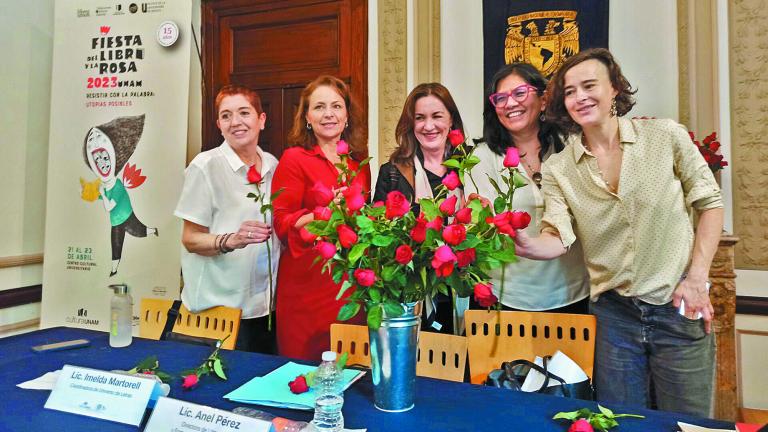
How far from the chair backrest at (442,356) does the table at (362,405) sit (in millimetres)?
302

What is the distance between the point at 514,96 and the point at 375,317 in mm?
1389

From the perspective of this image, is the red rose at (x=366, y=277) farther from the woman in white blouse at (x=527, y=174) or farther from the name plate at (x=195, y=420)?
the woman in white blouse at (x=527, y=174)

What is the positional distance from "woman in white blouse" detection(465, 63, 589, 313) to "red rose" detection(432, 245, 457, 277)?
1.08m

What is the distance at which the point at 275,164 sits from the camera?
2467mm

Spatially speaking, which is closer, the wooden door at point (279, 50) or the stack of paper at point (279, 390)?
the stack of paper at point (279, 390)

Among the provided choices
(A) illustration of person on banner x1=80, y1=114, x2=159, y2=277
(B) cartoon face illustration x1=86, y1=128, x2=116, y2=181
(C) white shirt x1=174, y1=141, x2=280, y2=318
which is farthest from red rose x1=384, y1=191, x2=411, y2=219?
(B) cartoon face illustration x1=86, y1=128, x2=116, y2=181

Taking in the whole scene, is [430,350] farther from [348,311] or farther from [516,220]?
[516,220]

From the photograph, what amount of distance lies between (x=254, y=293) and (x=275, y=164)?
638mm

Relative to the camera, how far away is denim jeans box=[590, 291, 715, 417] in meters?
1.66

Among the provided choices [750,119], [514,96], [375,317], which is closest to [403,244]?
[375,317]

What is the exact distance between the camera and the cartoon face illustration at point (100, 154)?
2.79 m

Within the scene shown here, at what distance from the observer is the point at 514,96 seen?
2.12 metres

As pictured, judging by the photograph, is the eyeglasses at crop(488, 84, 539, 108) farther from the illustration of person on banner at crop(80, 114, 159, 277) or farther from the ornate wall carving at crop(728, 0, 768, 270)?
the illustration of person on banner at crop(80, 114, 159, 277)

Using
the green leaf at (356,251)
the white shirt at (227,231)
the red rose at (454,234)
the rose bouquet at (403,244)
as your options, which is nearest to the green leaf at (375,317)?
the rose bouquet at (403,244)
